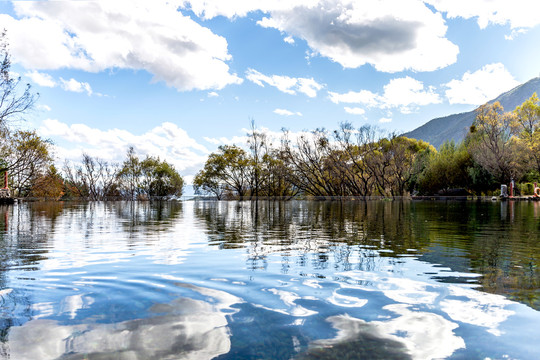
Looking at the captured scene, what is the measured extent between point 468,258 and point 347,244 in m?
2.34

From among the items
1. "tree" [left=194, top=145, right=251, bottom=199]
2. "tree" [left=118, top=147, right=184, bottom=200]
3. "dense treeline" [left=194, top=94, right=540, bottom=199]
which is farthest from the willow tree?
"tree" [left=118, top=147, right=184, bottom=200]

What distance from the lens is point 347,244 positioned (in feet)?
24.9

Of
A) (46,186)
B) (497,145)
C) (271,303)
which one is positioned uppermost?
(497,145)

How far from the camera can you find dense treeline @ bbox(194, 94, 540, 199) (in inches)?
1807

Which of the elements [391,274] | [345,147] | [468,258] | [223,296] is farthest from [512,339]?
[345,147]

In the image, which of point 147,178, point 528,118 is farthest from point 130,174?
point 528,118

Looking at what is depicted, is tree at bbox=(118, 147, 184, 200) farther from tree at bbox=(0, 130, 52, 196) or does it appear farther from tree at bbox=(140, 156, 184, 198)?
tree at bbox=(0, 130, 52, 196)

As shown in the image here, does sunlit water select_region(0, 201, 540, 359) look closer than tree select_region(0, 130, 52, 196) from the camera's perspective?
Yes

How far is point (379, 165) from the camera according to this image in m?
48.7

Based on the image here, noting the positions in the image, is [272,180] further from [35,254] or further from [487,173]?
[35,254]

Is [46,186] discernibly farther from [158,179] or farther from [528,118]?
[528,118]

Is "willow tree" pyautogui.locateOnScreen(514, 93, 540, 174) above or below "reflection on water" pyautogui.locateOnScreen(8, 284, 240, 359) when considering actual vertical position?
above

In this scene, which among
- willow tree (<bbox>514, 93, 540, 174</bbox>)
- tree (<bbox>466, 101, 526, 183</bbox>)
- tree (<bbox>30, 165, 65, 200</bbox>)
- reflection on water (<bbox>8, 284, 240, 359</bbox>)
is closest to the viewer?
reflection on water (<bbox>8, 284, 240, 359</bbox>)

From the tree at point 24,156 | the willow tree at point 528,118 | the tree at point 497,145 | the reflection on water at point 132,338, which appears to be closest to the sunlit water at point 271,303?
the reflection on water at point 132,338
